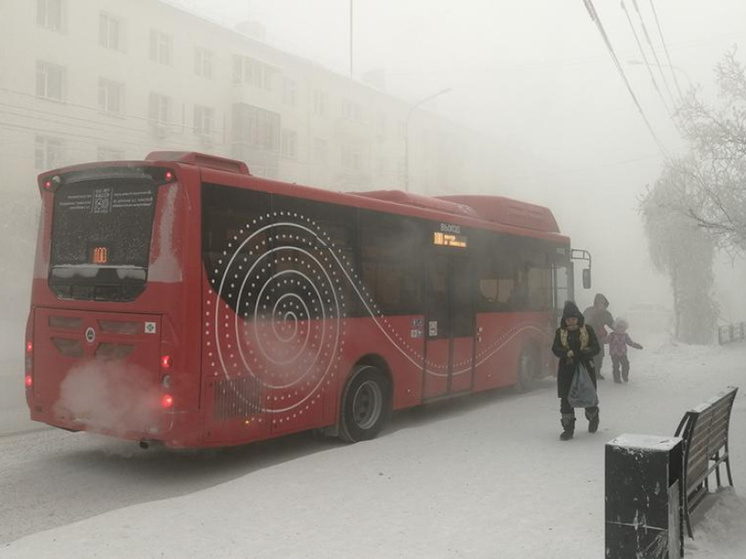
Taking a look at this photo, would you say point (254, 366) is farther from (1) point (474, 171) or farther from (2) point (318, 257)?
(1) point (474, 171)

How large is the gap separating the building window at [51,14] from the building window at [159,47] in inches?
104

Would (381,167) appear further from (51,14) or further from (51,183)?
(51,183)

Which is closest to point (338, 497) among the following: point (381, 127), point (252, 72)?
point (252, 72)

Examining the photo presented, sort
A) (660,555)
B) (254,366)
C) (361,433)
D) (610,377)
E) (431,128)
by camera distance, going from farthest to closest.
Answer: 1. (431,128)
2. (610,377)
3. (361,433)
4. (254,366)
5. (660,555)

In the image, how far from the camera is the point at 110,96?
21.8 meters

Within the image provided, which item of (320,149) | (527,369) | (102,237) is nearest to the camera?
(102,237)

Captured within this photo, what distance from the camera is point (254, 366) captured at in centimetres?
549

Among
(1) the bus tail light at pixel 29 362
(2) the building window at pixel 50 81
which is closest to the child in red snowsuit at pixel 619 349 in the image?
(1) the bus tail light at pixel 29 362

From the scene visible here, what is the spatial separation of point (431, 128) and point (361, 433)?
23378mm

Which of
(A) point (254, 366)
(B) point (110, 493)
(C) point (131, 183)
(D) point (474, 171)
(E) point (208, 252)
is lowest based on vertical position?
(B) point (110, 493)

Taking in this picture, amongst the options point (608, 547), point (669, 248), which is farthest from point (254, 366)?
point (669, 248)

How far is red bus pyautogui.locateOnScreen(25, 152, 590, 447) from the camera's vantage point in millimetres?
5078

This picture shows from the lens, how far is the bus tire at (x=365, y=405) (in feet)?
21.5

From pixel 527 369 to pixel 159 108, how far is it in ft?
55.5
